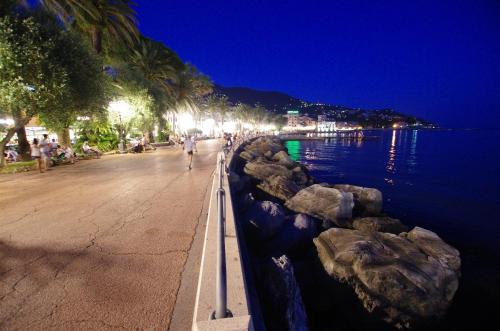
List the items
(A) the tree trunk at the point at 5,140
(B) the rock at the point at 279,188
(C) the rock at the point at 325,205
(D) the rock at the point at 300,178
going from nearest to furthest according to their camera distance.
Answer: (C) the rock at the point at 325,205 → (A) the tree trunk at the point at 5,140 → (B) the rock at the point at 279,188 → (D) the rock at the point at 300,178

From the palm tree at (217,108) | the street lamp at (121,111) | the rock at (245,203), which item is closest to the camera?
the rock at (245,203)

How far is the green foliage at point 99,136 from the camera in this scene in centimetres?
2152

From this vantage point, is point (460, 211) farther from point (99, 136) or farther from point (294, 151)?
point (294, 151)

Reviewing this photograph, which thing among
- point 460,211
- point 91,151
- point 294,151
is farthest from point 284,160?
point 294,151

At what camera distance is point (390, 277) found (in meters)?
5.52

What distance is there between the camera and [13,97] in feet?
34.8

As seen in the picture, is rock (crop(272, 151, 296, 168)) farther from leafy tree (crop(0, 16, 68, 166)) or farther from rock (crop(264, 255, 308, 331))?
rock (crop(264, 255, 308, 331))

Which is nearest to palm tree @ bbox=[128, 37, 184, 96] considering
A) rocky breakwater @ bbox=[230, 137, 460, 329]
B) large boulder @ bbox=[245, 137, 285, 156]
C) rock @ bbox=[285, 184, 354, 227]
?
large boulder @ bbox=[245, 137, 285, 156]

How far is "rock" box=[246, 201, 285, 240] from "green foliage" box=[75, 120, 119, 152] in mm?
19232

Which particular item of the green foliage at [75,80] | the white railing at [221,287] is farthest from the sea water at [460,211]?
the green foliage at [75,80]

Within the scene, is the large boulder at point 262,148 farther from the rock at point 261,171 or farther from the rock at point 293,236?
the rock at point 293,236

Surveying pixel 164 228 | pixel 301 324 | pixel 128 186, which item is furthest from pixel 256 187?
pixel 301 324

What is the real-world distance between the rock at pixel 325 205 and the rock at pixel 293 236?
227 cm

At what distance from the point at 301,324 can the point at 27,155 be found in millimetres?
18606
